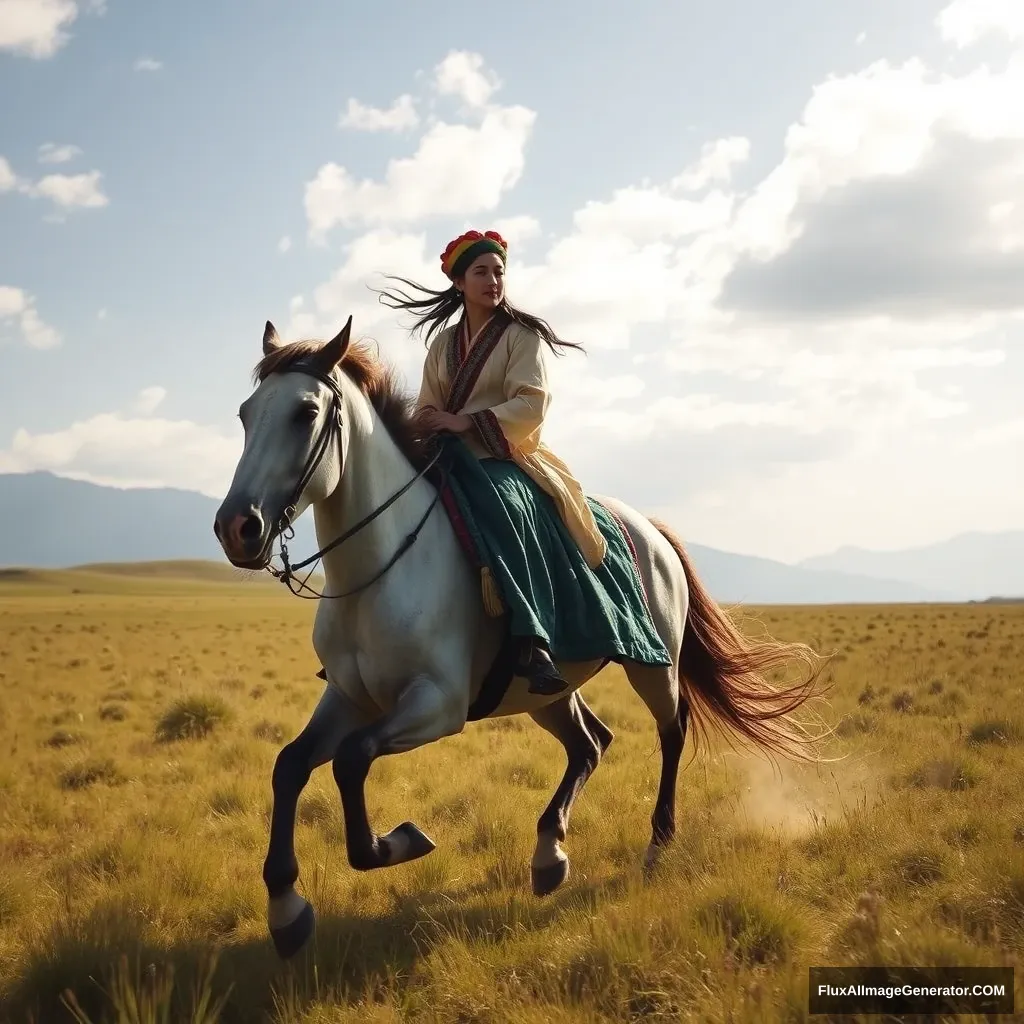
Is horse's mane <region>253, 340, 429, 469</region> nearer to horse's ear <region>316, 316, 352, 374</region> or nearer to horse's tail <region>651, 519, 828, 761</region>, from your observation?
horse's ear <region>316, 316, 352, 374</region>

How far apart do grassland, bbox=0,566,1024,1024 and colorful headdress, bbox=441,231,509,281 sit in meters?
3.42

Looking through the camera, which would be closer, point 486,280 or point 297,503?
point 297,503

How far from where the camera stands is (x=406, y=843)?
4098 mm

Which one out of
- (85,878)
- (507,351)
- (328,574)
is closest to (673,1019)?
(328,574)

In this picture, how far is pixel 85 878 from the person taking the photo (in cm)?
518

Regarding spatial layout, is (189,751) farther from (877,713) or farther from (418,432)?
(877,713)

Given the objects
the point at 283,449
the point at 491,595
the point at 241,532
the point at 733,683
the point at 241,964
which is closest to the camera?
the point at 241,532

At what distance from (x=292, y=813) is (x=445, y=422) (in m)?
2.11

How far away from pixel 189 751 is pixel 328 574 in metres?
6.68

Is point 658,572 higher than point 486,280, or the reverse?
point 486,280

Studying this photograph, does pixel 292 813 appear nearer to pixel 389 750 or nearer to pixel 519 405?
pixel 389 750

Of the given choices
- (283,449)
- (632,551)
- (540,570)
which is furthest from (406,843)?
(632,551)

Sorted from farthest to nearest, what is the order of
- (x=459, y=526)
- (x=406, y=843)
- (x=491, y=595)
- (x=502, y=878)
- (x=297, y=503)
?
(x=502, y=878) → (x=459, y=526) → (x=491, y=595) → (x=406, y=843) → (x=297, y=503)

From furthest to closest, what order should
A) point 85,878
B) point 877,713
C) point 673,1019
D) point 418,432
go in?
point 877,713 < point 85,878 < point 418,432 < point 673,1019
